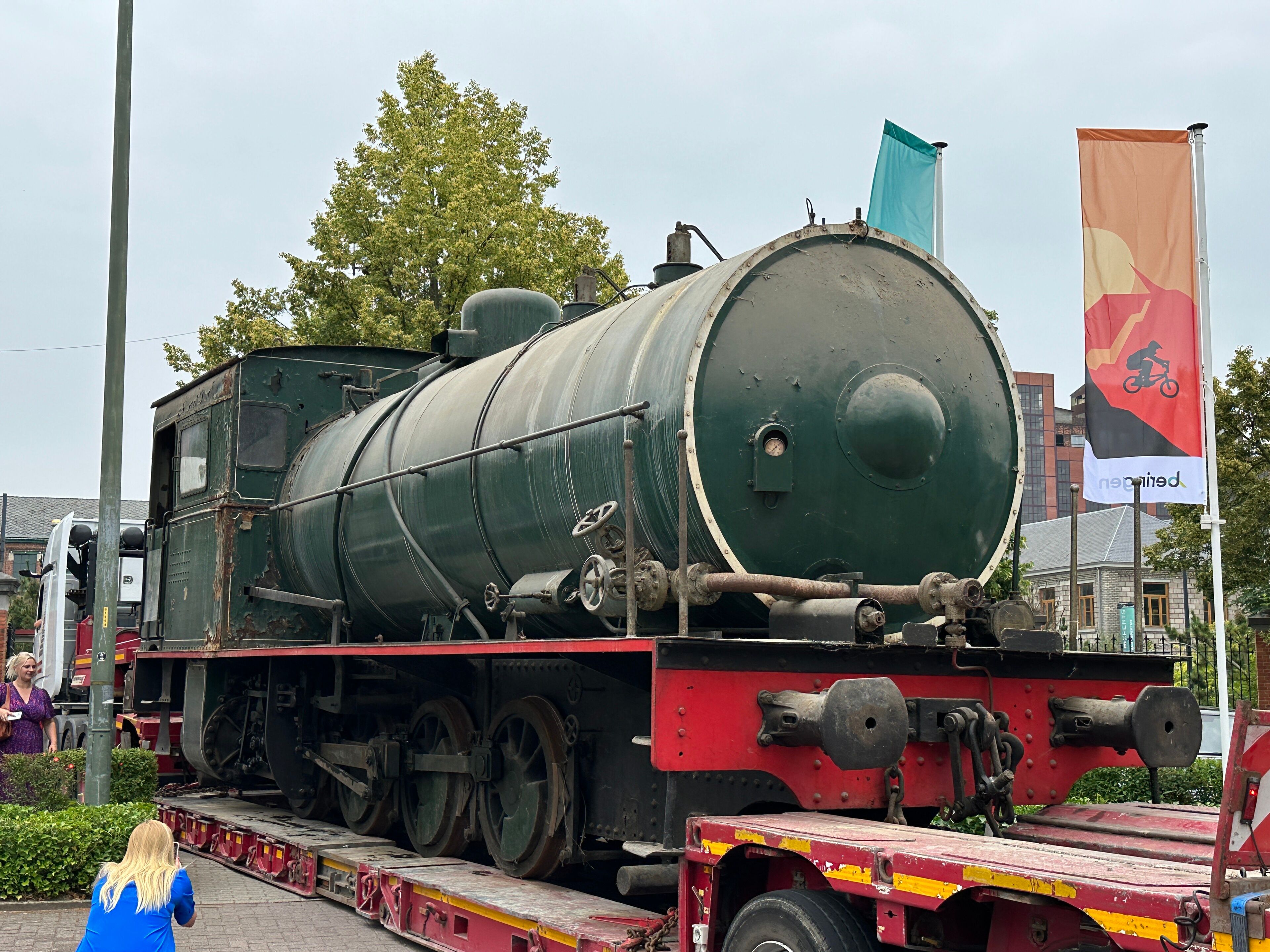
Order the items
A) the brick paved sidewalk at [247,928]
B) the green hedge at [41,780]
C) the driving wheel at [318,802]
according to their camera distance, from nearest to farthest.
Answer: the brick paved sidewalk at [247,928], the green hedge at [41,780], the driving wheel at [318,802]

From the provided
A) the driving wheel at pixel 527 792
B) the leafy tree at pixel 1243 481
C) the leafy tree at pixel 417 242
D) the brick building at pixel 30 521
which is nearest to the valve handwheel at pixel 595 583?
the driving wheel at pixel 527 792

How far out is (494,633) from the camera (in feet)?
24.1

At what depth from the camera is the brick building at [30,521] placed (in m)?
63.6

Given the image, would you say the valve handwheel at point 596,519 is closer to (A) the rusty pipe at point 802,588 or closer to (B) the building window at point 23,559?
(A) the rusty pipe at point 802,588

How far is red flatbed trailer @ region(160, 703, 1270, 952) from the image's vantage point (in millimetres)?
3146

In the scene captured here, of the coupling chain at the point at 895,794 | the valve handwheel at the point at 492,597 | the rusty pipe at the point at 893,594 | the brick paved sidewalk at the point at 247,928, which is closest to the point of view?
the coupling chain at the point at 895,794

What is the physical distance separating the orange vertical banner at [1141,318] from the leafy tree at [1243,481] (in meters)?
11.4

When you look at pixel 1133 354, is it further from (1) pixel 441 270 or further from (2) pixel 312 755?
(1) pixel 441 270

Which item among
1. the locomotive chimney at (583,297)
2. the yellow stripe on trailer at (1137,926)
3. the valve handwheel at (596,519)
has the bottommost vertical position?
the yellow stripe on trailer at (1137,926)

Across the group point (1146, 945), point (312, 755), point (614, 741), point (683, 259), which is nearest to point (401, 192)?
point (312, 755)

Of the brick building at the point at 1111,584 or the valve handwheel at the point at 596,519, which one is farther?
the brick building at the point at 1111,584

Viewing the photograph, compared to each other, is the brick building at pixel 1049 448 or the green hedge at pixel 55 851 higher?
the brick building at pixel 1049 448

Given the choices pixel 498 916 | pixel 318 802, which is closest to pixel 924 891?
pixel 498 916

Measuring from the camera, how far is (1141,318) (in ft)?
35.6
